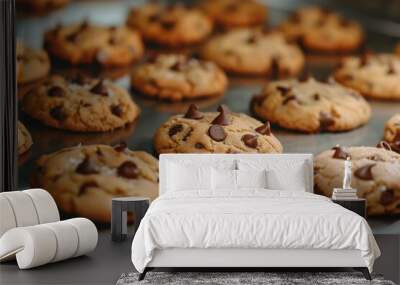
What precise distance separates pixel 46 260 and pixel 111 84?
1807mm

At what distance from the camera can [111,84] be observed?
581cm

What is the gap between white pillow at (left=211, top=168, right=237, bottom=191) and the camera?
520 centimetres

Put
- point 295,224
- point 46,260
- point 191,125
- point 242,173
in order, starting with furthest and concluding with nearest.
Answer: point 191,125
point 242,173
point 46,260
point 295,224

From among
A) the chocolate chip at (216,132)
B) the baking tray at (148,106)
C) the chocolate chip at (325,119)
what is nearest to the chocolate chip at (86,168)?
the baking tray at (148,106)

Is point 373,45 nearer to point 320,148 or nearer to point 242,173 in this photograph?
point 320,148

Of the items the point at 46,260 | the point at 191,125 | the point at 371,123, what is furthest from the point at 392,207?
the point at 46,260

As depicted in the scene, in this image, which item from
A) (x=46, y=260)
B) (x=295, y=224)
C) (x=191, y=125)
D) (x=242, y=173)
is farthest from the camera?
(x=191, y=125)

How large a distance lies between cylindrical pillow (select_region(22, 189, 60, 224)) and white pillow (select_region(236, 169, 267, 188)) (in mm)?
1343

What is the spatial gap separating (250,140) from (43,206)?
5.63 ft

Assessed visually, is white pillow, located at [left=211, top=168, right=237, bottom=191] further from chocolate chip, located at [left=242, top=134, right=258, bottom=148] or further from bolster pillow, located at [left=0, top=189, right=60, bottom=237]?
bolster pillow, located at [left=0, top=189, right=60, bottom=237]

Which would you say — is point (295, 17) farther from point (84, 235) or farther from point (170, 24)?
point (84, 235)

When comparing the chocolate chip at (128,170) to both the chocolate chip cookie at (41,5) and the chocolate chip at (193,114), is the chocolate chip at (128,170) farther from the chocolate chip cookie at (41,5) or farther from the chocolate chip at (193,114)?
the chocolate chip cookie at (41,5)

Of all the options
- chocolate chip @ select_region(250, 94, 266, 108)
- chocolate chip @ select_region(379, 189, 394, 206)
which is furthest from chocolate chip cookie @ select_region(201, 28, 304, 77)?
chocolate chip @ select_region(379, 189, 394, 206)

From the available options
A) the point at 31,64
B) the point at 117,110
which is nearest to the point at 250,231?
the point at 117,110
